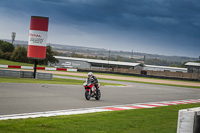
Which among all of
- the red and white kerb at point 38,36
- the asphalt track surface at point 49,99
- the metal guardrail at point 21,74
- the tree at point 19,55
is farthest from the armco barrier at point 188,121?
the tree at point 19,55

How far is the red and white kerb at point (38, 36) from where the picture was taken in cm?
3222

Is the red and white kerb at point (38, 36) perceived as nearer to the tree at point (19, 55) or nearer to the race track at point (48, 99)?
the race track at point (48, 99)

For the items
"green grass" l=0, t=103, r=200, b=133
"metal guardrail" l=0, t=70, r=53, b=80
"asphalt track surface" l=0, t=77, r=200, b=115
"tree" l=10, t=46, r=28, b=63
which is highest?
"tree" l=10, t=46, r=28, b=63

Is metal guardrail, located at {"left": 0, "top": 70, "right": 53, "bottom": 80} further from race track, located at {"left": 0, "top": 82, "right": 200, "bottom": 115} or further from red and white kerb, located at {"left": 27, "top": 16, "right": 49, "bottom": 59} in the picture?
race track, located at {"left": 0, "top": 82, "right": 200, "bottom": 115}

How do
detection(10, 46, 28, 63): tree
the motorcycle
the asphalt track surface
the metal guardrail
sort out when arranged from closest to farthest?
the asphalt track surface
the motorcycle
the metal guardrail
detection(10, 46, 28, 63): tree

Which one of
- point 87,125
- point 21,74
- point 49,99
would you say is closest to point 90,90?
point 49,99

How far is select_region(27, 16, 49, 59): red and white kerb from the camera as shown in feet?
106

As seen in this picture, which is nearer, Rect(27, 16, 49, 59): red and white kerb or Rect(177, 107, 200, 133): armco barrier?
Rect(177, 107, 200, 133): armco barrier

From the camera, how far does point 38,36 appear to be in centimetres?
3256

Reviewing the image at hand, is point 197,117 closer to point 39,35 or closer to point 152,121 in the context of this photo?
point 152,121

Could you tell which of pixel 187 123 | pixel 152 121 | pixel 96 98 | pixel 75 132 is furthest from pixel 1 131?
pixel 96 98

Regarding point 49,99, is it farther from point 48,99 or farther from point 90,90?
point 90,90

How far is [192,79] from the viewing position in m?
59.2

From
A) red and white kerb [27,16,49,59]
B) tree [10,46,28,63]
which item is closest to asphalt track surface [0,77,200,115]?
red and white kerb [27,16,49,59]
